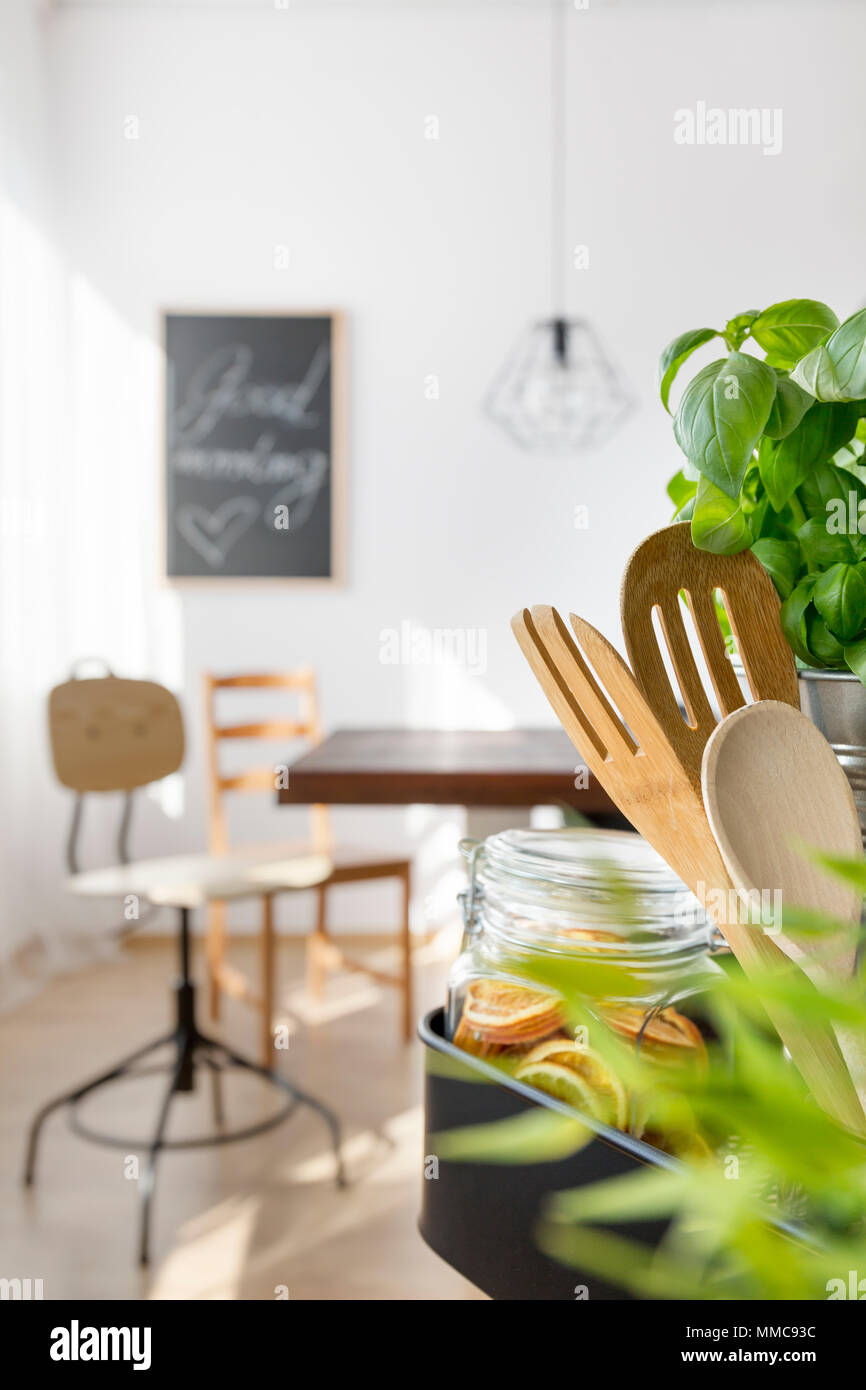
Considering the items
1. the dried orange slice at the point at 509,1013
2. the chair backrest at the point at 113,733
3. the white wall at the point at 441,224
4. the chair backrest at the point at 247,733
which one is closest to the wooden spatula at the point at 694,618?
the dried orange slice at the point at 509,1013

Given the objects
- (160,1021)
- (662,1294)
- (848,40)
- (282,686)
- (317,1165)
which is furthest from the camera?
(848,40)

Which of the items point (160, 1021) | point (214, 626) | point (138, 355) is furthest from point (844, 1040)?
point (138, 355)

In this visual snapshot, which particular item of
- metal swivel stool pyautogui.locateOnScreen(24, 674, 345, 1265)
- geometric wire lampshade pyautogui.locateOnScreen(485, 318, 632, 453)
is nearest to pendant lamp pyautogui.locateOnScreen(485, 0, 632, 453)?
geometric wire lampshade pyautogui.locateOnScreen(485, 318, 632, 453)

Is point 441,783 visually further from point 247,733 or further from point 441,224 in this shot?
point 441,224

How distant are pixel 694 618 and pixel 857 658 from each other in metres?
0.07

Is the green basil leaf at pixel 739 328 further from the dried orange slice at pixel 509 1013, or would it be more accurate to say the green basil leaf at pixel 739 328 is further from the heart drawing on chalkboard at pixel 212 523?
the heart drawing on chalkboard at pixel 212 523

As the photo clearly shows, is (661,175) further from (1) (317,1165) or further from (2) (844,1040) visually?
(2) (844,1040)

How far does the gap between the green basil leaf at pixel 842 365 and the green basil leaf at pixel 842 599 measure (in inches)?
2.4

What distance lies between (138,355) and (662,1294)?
3706mm

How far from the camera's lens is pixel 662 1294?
0.30 metres

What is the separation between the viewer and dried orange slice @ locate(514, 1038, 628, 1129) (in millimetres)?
395

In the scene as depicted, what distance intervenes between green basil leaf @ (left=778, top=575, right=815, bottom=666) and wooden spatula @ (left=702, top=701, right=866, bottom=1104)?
85 mm

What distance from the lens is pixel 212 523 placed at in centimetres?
365

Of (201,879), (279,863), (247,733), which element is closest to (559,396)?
(247,733)
